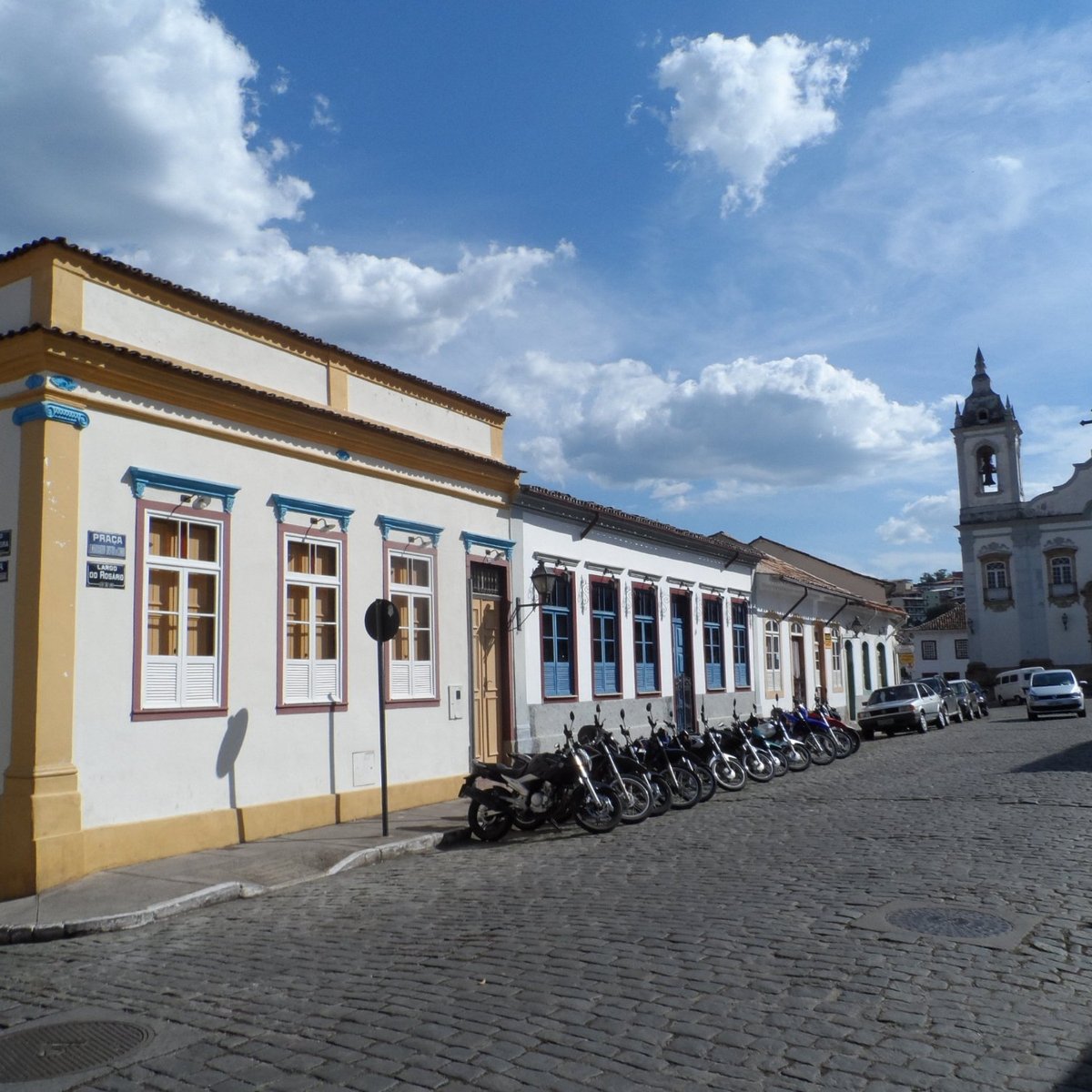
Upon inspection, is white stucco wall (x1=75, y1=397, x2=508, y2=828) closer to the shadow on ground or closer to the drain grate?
the drain grate

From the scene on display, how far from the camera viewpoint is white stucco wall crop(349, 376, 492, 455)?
14.3m

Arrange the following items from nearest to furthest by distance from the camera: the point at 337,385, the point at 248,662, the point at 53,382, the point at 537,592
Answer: the point at 53,382
the point at 248,662
the point at 337,385
the point at 537,592

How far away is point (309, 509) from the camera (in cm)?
1281

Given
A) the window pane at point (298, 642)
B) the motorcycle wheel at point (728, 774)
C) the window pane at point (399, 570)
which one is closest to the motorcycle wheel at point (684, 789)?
the motorcycle wheel at point (728, 774)

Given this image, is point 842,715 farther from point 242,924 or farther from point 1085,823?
point 242,924

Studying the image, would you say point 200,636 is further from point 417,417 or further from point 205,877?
point 417,417

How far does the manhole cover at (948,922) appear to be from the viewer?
6496 mm

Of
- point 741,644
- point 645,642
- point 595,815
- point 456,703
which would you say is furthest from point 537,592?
point 741,644

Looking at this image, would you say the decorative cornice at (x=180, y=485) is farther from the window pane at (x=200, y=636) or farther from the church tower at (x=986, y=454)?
the church tower at (x=986, y=454)

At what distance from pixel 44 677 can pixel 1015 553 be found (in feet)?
188

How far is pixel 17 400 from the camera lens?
10.0 meters

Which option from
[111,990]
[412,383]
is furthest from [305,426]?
[111,990]

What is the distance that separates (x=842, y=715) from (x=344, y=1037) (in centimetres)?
3157

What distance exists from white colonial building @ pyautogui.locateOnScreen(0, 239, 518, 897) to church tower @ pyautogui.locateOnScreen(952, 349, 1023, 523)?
49.4 meters
